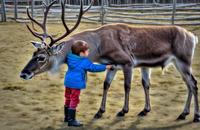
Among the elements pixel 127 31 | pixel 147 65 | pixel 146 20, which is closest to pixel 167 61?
pixel 147 65

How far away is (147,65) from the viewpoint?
812cm

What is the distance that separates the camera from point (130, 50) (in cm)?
802

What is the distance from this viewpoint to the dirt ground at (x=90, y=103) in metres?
7.41

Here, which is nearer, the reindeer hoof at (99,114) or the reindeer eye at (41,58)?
the reindeer eye at (41,58)

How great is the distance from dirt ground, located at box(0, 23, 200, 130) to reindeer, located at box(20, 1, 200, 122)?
0.28 meters

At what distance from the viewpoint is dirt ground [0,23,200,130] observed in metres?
7.41

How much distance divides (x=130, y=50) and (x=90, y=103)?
1.33 metres

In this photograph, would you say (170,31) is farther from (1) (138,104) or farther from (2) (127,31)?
(1) (138,104)

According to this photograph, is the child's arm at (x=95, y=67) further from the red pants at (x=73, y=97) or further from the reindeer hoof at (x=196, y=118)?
the reindeer hoof at (x=196, y=118)

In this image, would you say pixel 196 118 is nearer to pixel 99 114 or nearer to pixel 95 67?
pixel 99 114

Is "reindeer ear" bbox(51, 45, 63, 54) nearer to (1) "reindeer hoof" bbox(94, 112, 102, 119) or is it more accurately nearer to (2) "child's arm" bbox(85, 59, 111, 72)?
(2) "child's arm" bbox(85, 59, 111, 72)

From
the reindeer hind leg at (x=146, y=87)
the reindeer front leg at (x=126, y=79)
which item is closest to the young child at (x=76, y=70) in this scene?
the reindeer front leg at (x=126, y=79)

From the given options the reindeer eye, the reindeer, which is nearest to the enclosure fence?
the reindeer

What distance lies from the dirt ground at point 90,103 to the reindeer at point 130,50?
28 centimetres
